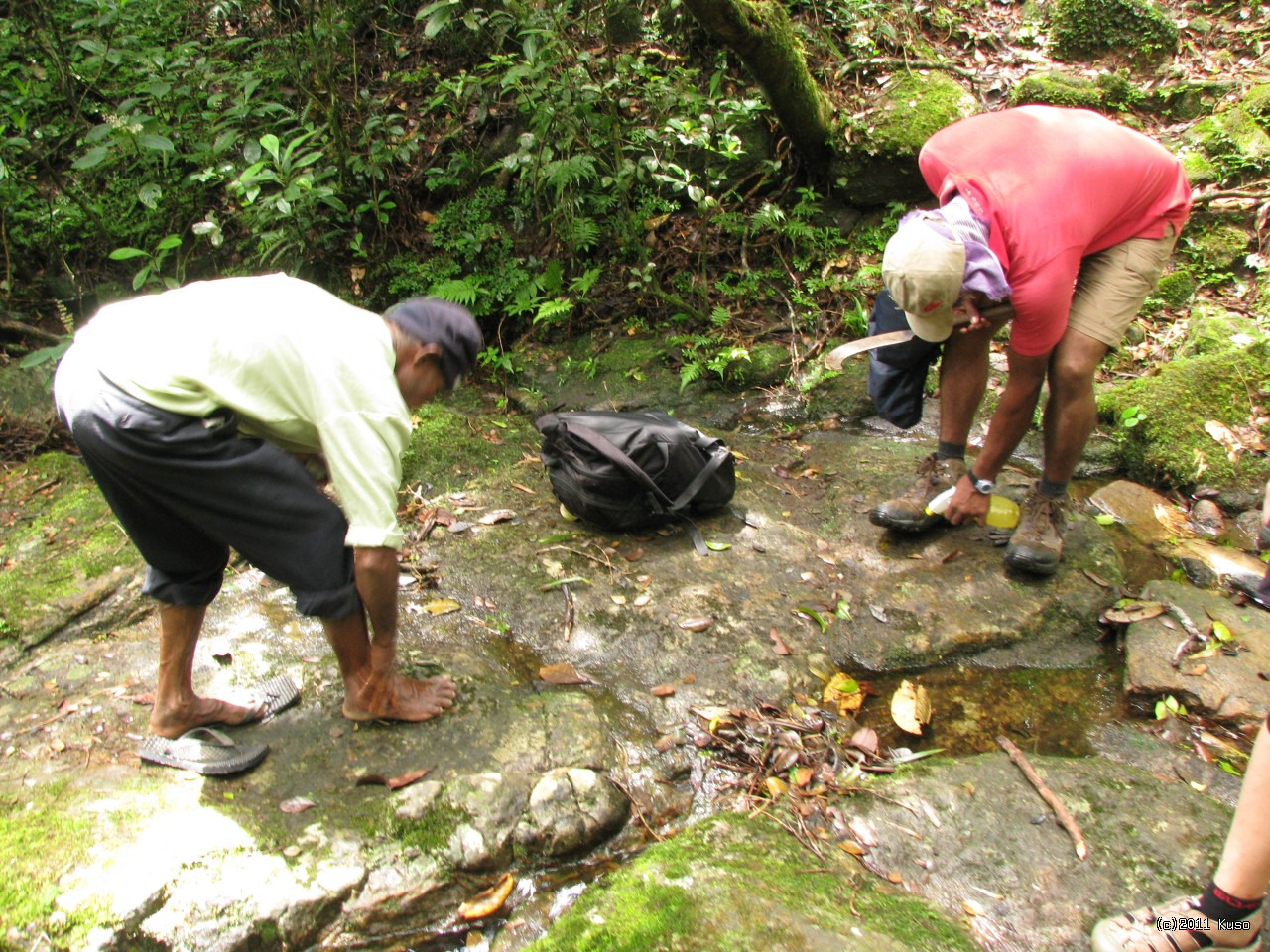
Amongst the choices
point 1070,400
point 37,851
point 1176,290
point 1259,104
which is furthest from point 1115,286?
point 1259,104

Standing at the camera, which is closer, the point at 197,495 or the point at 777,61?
the point at 197,495

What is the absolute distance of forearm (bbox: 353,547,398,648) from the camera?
231cm

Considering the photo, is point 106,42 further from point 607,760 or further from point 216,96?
point 607,760

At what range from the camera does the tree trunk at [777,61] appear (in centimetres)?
504

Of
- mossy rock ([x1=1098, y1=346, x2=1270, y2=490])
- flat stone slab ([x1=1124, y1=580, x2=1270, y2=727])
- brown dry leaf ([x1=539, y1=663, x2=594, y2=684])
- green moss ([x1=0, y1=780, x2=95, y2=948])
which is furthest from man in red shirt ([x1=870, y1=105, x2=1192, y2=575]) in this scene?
green moss ([x1=0, y1=780, x2=95, y2=948])

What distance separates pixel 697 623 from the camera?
11.4 feet

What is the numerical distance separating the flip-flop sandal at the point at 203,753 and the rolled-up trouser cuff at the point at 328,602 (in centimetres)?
56

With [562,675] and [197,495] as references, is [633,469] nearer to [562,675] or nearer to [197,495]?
[562,675]

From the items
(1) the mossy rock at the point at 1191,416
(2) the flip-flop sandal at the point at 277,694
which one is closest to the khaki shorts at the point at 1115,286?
(1) the mossy rock at the point at 1191,416

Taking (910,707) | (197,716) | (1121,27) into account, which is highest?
(1121,27)

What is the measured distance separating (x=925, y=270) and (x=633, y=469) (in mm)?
1503

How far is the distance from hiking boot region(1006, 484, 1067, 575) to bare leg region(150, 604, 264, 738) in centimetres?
329

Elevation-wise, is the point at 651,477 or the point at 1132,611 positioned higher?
the point at 651,477

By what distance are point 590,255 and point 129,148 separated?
344 centimetres
